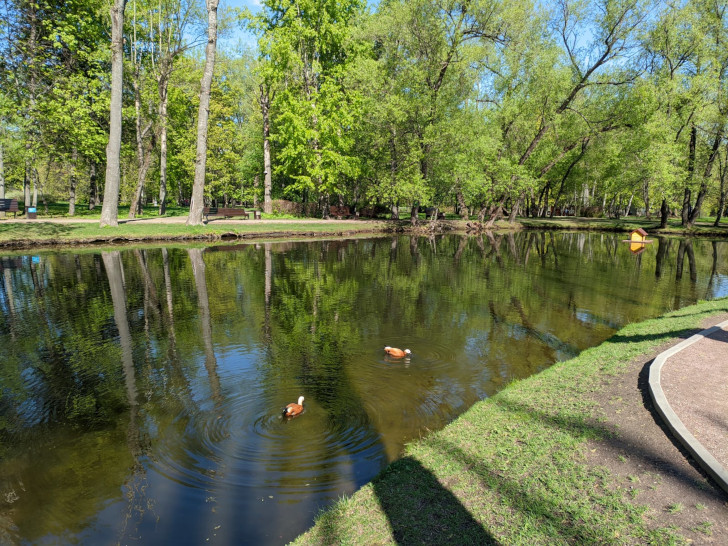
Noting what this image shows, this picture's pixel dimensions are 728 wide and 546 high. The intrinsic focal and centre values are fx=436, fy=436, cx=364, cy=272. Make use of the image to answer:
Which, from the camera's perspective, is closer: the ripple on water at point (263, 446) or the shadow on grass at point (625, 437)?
the shadow on grass at point (625, 437)

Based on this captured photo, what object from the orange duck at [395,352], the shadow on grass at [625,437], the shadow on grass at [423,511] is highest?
the shadow on grass at [625,437]

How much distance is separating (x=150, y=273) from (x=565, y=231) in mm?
43349

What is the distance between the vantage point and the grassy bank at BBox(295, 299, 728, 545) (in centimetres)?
372

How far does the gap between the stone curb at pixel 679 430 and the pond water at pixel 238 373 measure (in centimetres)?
236

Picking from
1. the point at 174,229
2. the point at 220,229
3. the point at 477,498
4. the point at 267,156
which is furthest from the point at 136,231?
the point at 477,498

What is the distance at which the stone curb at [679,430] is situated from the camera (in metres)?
4.08

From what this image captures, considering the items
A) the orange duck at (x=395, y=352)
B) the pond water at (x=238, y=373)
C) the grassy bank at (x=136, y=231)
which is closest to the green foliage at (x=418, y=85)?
the grassy bank at (x=136, y=231)

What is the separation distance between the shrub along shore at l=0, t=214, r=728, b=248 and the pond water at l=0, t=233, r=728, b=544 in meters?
6.61

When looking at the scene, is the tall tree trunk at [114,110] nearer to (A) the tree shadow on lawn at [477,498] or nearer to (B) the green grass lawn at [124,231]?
(B) the green grass lawn at [124,231]

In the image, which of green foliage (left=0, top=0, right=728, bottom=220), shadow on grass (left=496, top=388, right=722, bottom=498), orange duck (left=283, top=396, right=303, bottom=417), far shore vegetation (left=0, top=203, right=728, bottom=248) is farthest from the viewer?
green foliage (left=0, top=0, right=728, bottom=220)

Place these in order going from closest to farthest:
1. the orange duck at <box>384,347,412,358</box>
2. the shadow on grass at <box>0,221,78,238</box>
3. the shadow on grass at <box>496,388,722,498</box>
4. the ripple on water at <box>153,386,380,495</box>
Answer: the shadow on grass at <box>496,388,722,498</box>, the ripple on water at <box>153,386,380,495</box>, the orange duck at <box>384,347,412,358</box>, the shadow on grass at <box>0,221,78,238</box>

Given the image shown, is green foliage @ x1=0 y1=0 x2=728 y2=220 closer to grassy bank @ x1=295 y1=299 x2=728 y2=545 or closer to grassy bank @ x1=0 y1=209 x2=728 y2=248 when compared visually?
grassy bank @ x1=0 y1=209 x2=728 y2=248

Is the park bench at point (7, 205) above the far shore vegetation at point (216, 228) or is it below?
above

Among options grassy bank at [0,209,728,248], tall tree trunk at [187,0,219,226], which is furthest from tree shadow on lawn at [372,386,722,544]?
tall tree trunk at [187,0,219,226]
